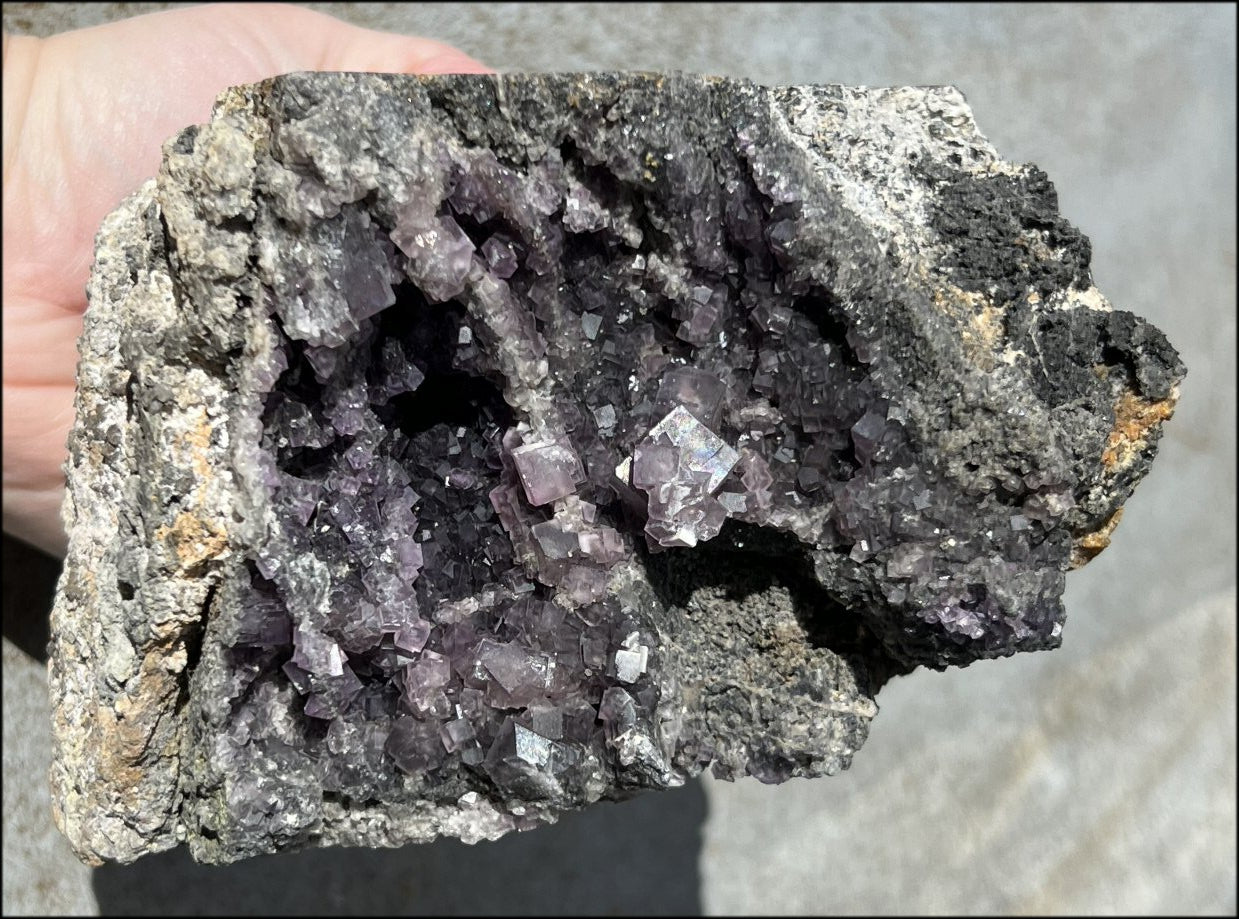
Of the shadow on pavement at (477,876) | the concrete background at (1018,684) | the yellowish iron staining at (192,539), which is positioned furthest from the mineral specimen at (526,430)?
the concrete background at (1018,684)

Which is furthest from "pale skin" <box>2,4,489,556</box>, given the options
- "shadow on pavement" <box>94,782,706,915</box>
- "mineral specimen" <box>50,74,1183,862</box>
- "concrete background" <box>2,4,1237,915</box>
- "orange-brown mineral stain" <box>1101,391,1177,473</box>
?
"orange-brown mineral stain" <box>1101,391,1177,473</box>

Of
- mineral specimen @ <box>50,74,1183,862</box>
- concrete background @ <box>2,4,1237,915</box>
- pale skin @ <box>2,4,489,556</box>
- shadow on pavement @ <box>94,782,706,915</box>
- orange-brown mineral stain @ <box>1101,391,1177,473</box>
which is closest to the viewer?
mineral specimen @ <box>50,74,1183,862</box>

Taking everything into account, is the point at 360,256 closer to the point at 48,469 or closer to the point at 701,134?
the point at 701,134

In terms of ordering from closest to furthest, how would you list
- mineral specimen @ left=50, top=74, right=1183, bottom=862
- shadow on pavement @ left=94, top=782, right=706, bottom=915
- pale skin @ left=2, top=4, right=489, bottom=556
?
mineral specimen @ left=50, top=74, right=1183, bottom=862 < pale skin @ left=2, top=4, right=489, bottom=556 < shadow on pavement @ left=94, top=782, right=706, bottom=915

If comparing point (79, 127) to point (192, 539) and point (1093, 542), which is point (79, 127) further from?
point (1093, 542)

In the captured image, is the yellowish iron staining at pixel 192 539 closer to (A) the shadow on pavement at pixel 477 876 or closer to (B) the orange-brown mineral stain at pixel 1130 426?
(B) the orange-brown mineral stain at pixel 1130 426

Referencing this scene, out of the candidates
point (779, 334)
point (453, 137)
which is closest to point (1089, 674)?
point (779, 334)

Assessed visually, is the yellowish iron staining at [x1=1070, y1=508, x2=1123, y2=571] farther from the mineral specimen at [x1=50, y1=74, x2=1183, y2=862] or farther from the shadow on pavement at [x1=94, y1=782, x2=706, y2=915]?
the shadow on pavement at [x1=94, y1=782, x2=706, y2=915]
